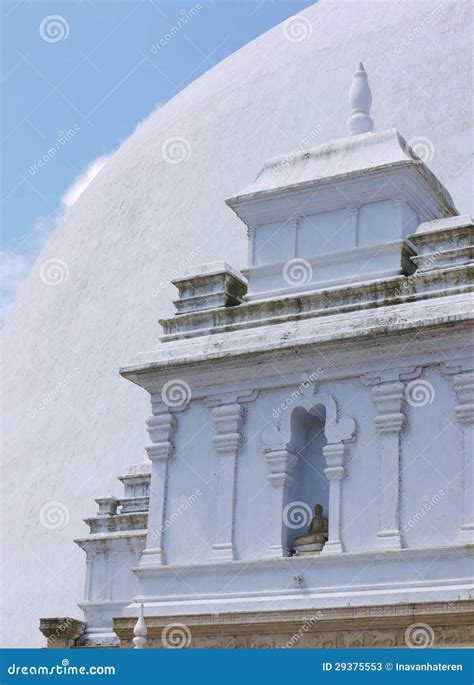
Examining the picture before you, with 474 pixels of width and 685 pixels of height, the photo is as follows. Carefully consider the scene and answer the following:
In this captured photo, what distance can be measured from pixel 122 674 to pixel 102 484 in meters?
9.74

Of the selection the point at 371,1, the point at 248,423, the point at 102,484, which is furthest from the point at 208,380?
the point at 371,1

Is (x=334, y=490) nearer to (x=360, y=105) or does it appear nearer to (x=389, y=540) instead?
(x=389, y=540)

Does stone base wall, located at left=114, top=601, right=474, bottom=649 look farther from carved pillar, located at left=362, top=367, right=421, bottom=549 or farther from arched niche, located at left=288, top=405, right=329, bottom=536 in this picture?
arched niche, located at left=288, top=405, right=329, bottom=536

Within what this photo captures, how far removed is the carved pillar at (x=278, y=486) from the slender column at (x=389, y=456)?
1042mm

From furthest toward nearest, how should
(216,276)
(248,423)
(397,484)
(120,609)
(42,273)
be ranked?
(42,273) → (120,609) → (216,276) → (248,423) → (397,484)

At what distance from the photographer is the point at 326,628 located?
436 inches

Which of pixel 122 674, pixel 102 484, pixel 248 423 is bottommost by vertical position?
pixel 122 674

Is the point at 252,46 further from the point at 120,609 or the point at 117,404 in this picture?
the point at 120,609

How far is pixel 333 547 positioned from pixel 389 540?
1.96 feet

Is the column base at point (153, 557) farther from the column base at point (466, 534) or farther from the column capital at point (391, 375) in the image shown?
the column base at point (466, 534)

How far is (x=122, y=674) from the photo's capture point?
30.8 feet

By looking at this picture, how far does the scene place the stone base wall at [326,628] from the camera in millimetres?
10469

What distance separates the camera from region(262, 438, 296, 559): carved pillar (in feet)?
39.0

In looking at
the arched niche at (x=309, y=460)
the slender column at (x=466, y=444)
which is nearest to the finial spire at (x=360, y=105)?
the arched niche at (x=309, y=460)
